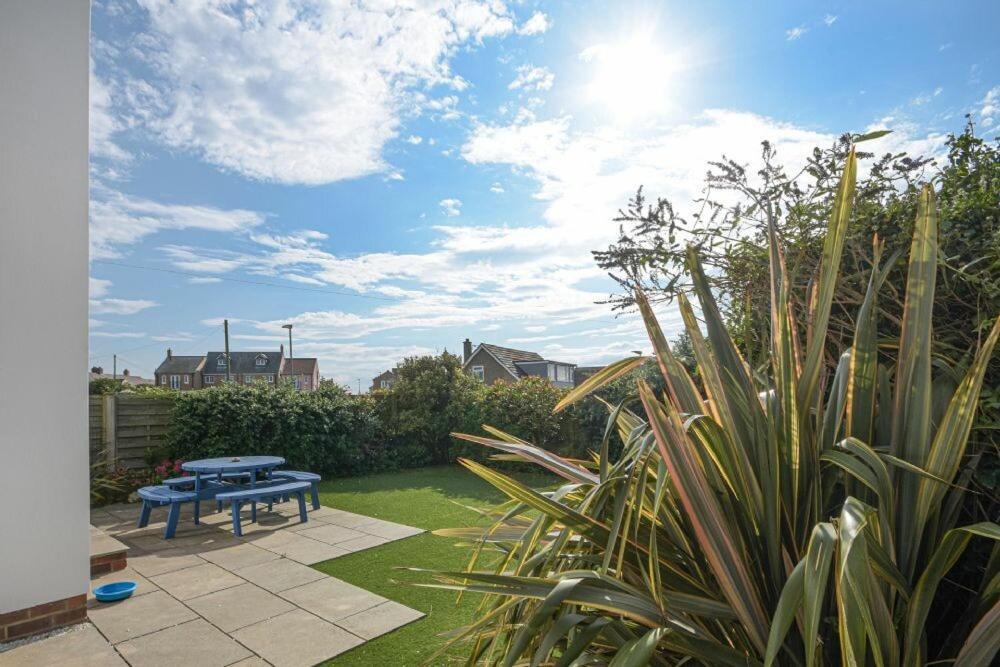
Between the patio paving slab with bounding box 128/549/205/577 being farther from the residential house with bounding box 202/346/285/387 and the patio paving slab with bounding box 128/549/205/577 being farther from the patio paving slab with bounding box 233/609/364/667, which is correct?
the residential house with bounding box 202/346/285/387

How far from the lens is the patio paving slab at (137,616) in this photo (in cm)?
325

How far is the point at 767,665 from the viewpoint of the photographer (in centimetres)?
96

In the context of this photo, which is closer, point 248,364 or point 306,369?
point 248,364

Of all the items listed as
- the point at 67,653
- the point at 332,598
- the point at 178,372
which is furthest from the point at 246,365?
the point at 67,653

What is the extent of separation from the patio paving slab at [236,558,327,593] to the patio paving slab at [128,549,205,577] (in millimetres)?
605

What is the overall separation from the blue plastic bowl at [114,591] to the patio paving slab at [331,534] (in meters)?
1.63

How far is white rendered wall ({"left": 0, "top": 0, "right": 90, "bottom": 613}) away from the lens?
3074 millimetres

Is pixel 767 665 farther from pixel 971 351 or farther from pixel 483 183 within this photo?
pixel 483 183

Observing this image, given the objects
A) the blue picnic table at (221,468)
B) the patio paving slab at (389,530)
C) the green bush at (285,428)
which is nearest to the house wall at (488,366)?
the green bush at (285,428)

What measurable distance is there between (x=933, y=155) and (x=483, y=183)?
5.54 m

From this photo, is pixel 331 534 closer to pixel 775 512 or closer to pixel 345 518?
pixel 345 518

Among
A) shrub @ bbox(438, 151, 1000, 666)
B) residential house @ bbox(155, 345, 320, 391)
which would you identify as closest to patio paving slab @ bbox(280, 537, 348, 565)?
shrub @ bbox(438, 151, 1000, 666)

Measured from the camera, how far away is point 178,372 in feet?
178

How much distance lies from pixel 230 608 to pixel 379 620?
107 cm
